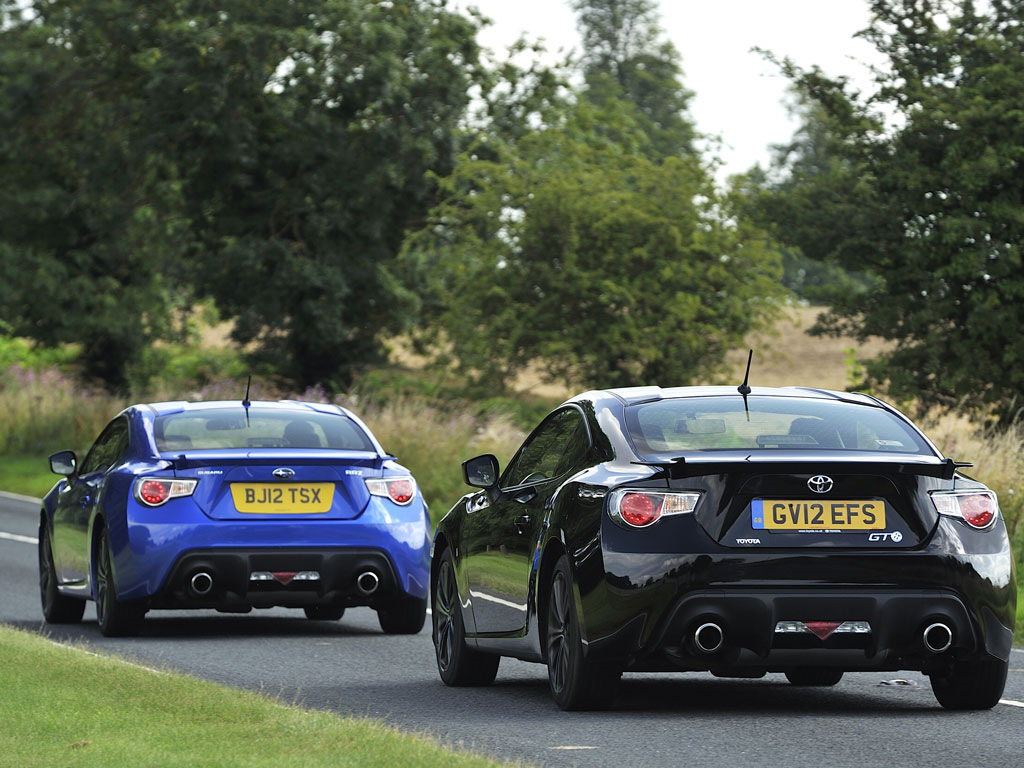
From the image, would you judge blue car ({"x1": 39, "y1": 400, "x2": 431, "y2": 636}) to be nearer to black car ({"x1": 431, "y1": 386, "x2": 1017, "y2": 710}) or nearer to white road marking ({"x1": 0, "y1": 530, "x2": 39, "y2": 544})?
black car ({"x1": 431, "y1": 386, "x2": 1017, "y2": 710})

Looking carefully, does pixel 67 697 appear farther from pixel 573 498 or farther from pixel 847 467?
pixel 847 467

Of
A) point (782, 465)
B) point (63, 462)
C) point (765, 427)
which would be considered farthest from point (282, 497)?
point (782, 465)

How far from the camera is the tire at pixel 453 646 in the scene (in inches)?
398

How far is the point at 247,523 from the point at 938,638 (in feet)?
17.2

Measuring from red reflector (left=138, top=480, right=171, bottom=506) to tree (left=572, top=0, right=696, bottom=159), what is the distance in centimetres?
8199

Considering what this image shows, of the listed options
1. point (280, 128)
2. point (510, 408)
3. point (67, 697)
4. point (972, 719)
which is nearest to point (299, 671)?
point (67, 697)

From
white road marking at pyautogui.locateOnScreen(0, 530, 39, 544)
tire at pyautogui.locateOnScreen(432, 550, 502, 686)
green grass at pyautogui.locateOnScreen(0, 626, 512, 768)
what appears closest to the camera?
green grass at pyautogui.locateOnScreen(0, 626, 512, 768)

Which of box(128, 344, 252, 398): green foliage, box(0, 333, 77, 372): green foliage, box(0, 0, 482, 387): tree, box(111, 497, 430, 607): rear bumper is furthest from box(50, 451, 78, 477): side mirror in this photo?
box(0, 333, 77, 372): green foliage

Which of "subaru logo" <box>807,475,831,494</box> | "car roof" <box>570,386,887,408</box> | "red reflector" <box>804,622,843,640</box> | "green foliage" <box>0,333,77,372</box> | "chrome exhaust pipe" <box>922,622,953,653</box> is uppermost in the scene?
"car roof" <box>570,386,887,408</box>

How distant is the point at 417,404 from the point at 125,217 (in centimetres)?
2213

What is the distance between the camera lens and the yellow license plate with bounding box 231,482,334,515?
12203 mm

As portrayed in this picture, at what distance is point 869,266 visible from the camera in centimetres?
2742

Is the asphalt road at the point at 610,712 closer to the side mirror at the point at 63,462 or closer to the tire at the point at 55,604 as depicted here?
the tire at the point at 55,604

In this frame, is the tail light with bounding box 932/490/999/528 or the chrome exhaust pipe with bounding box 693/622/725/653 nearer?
the chrome exhaust pipe with bounding box 693/622/725/653
